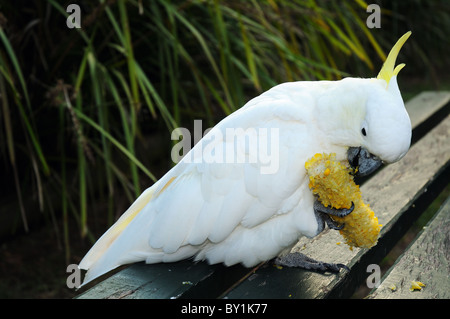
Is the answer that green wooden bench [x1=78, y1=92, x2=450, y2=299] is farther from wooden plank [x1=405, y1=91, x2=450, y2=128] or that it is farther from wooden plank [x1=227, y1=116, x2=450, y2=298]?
wooden plank [x1=405, y1=91, x2=450, y2=128]

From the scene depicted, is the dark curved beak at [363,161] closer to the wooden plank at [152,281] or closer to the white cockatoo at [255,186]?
the white cockatoo at [255,186]

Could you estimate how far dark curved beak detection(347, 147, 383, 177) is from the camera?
1.25 metres

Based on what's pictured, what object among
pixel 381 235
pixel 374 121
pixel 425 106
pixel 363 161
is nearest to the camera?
pixel 374 121

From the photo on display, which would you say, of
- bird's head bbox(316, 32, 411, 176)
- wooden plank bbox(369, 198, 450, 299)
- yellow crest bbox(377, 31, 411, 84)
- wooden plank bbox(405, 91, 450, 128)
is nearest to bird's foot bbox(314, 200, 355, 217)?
bird's head bbox(316, 32, 411, 176)

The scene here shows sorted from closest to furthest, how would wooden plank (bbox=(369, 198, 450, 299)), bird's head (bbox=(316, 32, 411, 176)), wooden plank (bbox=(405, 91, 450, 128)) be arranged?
bird's head (bbox=(316, 32, 411, 176))
wooden plank (bbox=(369, 198, 450, 299))
wooden plank (bbox=(405, 91, 450, 128))

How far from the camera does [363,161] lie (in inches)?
50.2

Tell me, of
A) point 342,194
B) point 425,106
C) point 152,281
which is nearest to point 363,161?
point 342,194

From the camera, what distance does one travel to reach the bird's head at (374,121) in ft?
3.81

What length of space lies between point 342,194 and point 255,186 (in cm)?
22

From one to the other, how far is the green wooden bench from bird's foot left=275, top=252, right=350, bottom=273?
0.02 meters

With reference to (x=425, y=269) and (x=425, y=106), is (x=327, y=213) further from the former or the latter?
(x=425, y=106)

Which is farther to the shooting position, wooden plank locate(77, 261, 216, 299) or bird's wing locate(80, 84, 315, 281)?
bird's wing locate(80, 84, 315, 281)

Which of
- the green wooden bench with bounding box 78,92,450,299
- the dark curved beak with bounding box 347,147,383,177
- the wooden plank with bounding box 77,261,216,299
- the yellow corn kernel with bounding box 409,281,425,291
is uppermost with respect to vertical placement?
the dark curved beak with bounding box 347,147,383,177
